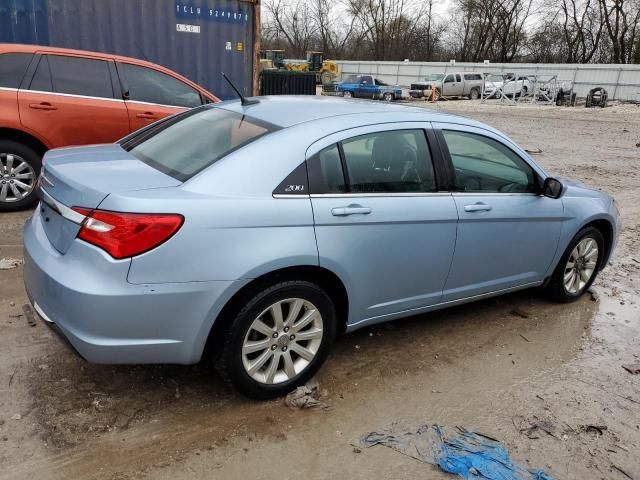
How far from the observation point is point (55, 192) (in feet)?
9.63

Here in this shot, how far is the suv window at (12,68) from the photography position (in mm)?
5930

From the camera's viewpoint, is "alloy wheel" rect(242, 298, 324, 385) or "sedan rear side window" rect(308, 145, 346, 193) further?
"sedan rear side window" rect(308, 145, 346, 193)

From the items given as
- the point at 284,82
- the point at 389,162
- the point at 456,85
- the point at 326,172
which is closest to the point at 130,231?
the point at 326,172

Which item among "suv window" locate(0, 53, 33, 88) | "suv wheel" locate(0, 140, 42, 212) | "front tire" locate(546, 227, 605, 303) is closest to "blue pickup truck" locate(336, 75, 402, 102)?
"suv window" locate(0, 53, 33, 88)

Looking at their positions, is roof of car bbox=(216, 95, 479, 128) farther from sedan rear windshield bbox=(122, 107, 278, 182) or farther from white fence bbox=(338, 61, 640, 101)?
white fence bbox=(338, 61, 640, 101)

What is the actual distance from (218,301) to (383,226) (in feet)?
3.53

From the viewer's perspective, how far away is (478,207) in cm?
374

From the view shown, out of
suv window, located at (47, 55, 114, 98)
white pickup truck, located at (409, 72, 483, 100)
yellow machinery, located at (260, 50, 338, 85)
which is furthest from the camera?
yellow machinery, located at (260, 50, 338, 85)

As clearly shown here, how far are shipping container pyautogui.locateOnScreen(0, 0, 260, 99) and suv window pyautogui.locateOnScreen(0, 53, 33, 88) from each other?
2.97 metres

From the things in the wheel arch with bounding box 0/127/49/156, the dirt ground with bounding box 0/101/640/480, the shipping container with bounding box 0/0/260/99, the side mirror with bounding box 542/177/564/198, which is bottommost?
the dirt ground with bounding box 0/101/640/480

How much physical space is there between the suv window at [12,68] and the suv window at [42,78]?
121mm

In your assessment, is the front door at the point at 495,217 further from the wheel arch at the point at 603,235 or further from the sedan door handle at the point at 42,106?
the sedan door handle at the point at 42,106

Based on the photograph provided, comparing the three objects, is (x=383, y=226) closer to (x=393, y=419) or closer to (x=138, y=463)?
(x=393, y=419)

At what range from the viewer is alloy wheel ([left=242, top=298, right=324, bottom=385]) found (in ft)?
9.75
